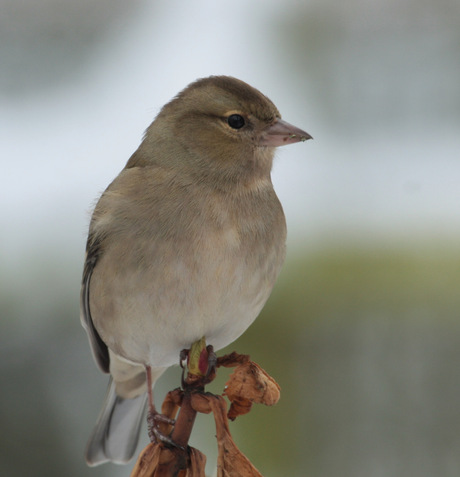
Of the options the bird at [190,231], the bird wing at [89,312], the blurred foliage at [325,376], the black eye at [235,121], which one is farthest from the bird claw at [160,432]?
the blurred foliage at [325,376]

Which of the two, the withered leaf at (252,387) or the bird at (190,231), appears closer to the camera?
the withered leaf at (252,387)

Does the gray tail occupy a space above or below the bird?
below

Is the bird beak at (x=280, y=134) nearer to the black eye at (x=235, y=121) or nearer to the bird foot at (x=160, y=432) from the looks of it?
the black eye at (x=235, y=121)

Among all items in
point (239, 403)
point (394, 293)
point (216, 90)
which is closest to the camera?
point (239, 403)

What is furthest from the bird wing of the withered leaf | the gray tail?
the withered leaf

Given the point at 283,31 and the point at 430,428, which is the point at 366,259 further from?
the point at 283,31

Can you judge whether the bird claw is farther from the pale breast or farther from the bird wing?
the bird wing

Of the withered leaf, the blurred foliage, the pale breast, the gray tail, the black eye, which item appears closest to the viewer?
the withered leaf

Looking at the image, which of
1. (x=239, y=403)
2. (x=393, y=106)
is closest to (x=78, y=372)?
(x=239, y=403)
